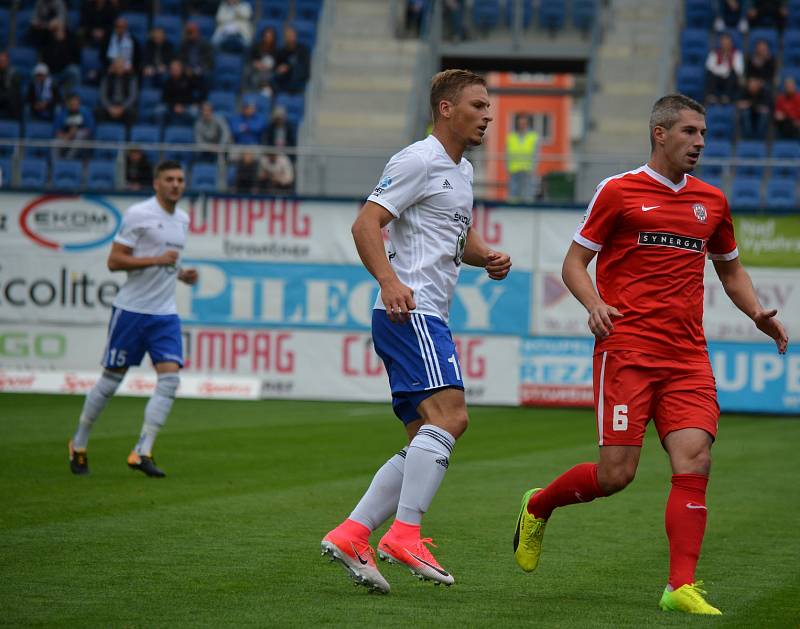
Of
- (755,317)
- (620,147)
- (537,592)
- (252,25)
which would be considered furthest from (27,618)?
(252,25)

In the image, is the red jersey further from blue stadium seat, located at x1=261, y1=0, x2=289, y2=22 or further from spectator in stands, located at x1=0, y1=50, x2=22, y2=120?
blue stadium seat, located at x1=261, y1=0, x2=289, y2=22

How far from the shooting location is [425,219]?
634 centimetres

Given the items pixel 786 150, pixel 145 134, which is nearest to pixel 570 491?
pixel 786 150

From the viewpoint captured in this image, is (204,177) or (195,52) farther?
(195,52)

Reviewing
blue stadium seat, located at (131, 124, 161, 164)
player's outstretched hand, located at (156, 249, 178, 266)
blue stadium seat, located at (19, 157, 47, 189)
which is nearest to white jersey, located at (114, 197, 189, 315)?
player's outstretched hand, located at (156, 249, 178, 266)

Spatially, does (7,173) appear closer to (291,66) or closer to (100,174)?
(100,174)

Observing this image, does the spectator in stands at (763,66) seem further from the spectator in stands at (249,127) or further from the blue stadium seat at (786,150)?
the spectator in stands at (249,127)

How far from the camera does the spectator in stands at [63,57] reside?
2558 centimetres

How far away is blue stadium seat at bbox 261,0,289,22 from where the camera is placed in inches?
1105

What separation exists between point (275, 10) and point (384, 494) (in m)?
23.0

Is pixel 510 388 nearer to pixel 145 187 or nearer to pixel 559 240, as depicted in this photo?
pixel 559 240

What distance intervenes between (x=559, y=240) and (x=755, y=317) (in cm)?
1349

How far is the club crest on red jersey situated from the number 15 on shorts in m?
0.92

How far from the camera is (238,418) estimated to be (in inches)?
671
